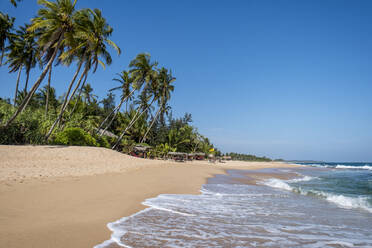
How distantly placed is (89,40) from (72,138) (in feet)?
26.2

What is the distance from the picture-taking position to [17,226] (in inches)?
107

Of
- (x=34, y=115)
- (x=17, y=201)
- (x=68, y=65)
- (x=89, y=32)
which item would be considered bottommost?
(x=17, y=201)

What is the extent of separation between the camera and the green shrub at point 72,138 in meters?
16.0

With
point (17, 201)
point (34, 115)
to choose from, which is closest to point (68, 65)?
point (34, 115)

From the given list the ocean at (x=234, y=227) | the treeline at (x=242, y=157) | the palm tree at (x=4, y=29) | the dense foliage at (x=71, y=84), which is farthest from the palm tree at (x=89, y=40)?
the treeline at (x=242, y=157)

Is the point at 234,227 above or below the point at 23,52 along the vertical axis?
below

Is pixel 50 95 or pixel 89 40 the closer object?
pixel 89 40

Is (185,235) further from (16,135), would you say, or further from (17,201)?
(16,135)

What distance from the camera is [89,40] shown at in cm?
1708

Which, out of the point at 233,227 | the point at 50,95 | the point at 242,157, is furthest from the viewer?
the point at 242,157

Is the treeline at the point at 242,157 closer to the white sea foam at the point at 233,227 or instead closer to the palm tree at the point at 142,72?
the palm tree at the point at 142,72

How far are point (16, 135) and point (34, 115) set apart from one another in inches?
84.6

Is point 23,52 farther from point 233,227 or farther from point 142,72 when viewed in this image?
point 233,227

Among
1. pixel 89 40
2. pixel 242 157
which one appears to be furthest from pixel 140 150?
pixel 242 157
